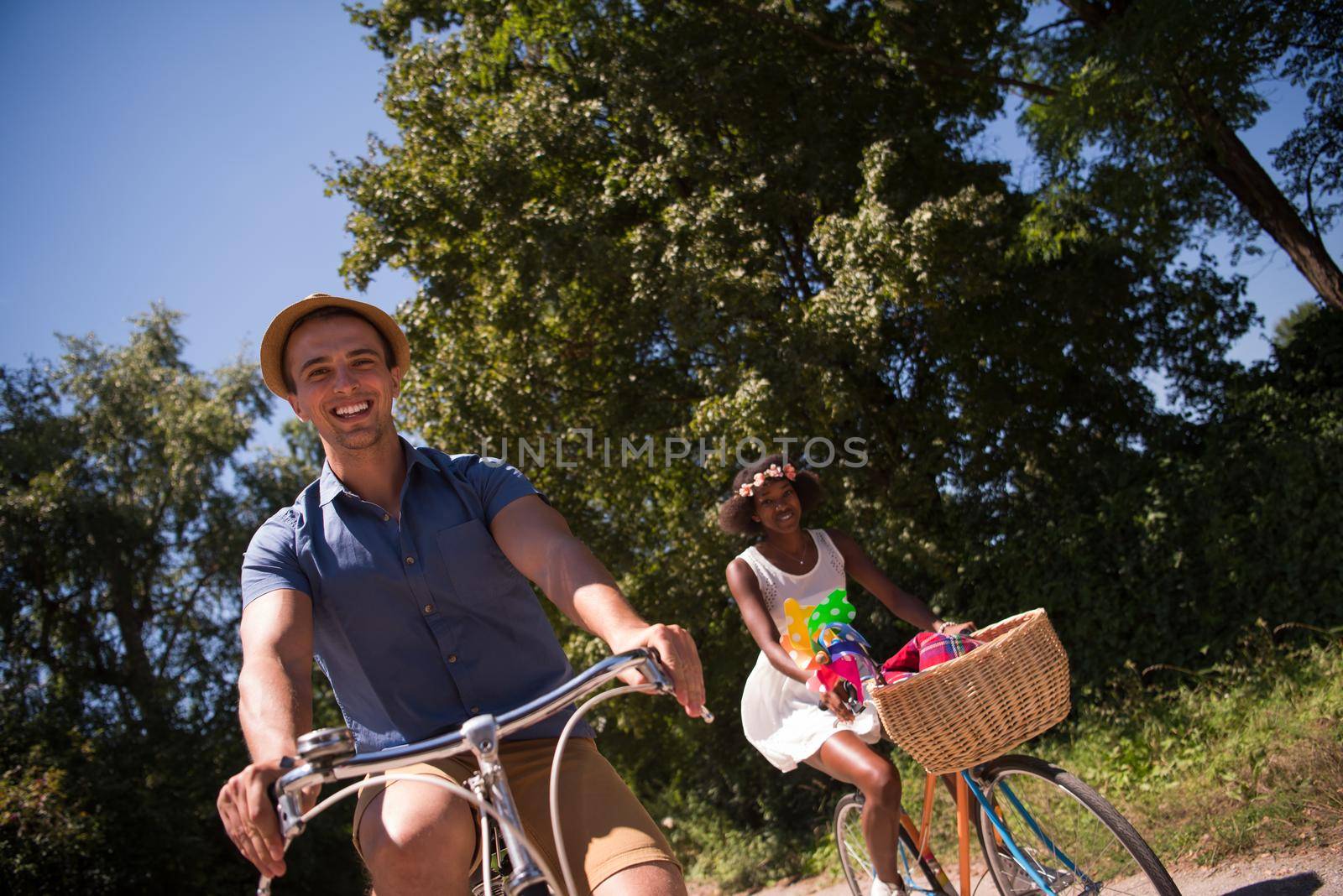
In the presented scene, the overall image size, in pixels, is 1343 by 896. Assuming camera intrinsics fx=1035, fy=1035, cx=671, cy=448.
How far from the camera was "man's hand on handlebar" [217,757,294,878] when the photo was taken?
1718 millimetres

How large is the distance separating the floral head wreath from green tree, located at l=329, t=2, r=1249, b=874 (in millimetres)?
4891

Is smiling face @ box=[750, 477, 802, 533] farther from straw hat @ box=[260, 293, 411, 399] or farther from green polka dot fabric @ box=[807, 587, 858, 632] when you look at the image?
straw hat @ box=[260, 293, 411, 399]

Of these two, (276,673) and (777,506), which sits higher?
(777,506)

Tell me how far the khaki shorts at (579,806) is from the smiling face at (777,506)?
8.27 ft

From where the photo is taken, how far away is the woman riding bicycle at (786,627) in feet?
13.3

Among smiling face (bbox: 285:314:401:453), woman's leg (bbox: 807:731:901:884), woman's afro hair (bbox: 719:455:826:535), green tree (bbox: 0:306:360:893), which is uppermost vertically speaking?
green tree (bbox: 0:306:360:893)

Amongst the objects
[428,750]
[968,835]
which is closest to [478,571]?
[428,750]

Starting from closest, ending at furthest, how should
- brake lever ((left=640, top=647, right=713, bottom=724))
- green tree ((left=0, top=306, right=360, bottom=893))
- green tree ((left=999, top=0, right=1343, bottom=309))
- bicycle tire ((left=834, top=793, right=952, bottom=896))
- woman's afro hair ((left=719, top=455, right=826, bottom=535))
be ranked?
brake lever ((left=640, top=647, right=713, bottom=724)) → bicycle tire ((left=834, top=793, right=952, bottom=896)) → woman's afro hair ((left=719, top=455, right=826, bottom=535)) → green tree ((left=999, top=0, right=1343, bottom=309)) → green tree ((left=0, top=306, right=360, bottom=893))

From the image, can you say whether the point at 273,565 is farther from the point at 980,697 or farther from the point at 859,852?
the point at 859,852

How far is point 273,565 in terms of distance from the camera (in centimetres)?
253

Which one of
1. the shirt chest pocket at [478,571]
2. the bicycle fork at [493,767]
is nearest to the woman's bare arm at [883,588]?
the shirt chest pocket at [478,571]

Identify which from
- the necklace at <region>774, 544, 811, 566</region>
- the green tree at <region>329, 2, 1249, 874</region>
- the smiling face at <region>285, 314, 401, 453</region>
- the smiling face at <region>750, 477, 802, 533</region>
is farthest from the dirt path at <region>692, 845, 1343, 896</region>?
the green tree at <region>329, 2, 1249, 874</region>

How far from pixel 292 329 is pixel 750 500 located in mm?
2933

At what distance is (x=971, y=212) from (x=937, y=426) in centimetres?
248
